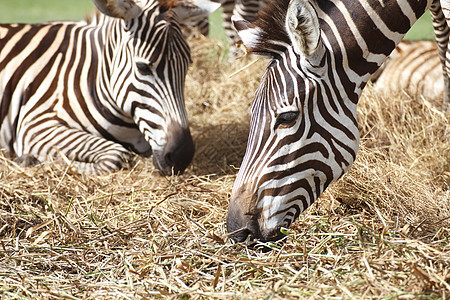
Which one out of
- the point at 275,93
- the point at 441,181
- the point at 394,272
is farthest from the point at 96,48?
the point at 394,272

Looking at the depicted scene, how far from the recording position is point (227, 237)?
3086mm

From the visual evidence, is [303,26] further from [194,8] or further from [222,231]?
[194,8]

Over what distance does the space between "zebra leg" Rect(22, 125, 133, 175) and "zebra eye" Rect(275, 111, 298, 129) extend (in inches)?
85.9

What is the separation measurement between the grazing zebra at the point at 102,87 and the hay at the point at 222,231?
307mm

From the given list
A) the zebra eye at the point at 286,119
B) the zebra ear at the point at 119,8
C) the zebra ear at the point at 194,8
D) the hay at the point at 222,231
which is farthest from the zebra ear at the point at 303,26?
the zebra ear at the point at 194,8

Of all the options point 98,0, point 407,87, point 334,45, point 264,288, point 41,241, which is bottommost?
point 407,87

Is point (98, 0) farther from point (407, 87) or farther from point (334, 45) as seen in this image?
point (407, 87)

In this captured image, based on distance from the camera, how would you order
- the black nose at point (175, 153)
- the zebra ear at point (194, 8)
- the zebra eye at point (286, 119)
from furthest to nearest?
1. the zebra ear at point (194, 8)
2. the black nose at point (175, 153)
3. the zebra eye at point (286, 119)

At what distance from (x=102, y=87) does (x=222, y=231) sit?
92.1 inches

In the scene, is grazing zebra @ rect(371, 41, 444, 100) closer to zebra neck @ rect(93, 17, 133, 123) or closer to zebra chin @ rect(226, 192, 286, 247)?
zebra neck @ rect(93, 17, 133, 123)

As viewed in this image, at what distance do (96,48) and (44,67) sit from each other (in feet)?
1.75

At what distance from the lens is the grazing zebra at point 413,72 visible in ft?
19.2

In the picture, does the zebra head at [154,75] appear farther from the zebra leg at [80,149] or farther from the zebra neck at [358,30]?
the zebra neck at [358,30]

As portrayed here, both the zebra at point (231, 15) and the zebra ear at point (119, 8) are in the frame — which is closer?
the zebra ear at point (119, 8)
